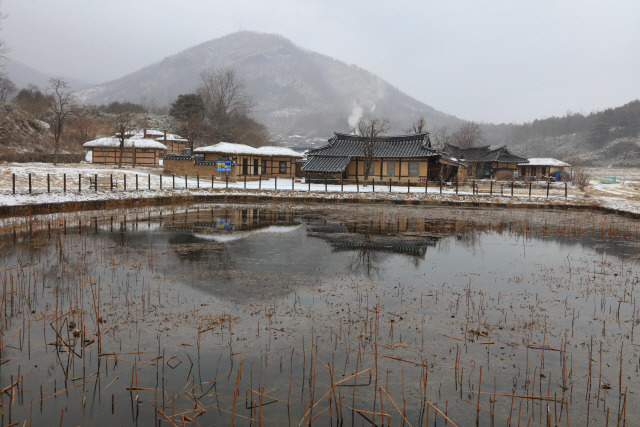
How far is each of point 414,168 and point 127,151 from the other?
34949 millimetres

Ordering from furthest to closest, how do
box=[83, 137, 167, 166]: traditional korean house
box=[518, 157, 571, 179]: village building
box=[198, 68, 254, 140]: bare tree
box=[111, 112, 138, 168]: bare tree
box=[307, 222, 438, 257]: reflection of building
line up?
box=[198, 68, 254, 140]: bare tree < box=[518, 157, 571, 179]: village building < box=[83, 137, 167, 166]: traditional korean house < box=[111, 112, 138, 168]: bare tree < box=[307, 222, 438, 257]: reflection of building

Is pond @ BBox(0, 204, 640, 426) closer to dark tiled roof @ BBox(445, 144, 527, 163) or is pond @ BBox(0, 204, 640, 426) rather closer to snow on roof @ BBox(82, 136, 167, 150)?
snow on roof @ BBox(82, 136, 167, 150)

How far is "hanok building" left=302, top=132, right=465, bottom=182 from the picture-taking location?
4194 cm

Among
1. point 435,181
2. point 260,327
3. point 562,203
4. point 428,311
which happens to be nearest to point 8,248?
point 260,327

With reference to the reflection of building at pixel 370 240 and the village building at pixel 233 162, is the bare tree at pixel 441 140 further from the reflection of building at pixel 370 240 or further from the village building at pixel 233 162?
the reflection of building at pixel 370 240

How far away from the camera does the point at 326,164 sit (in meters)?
44.2

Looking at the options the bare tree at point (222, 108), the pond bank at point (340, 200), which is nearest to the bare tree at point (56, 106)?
the pond bank at point (340, 200)

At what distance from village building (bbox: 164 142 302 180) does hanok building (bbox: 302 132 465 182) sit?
5.16 metres

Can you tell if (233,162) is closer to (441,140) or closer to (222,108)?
(222,108)

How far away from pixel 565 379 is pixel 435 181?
3812 cm

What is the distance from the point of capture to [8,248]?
453 inches

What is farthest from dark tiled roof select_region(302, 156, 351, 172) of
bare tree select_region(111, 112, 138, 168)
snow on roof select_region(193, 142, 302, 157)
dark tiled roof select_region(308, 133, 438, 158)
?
bare tree select_region(111, 112, 138, 168)

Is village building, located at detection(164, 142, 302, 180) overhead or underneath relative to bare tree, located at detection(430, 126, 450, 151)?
underneath

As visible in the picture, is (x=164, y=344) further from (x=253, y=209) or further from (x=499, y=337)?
(x=253, y=209)
